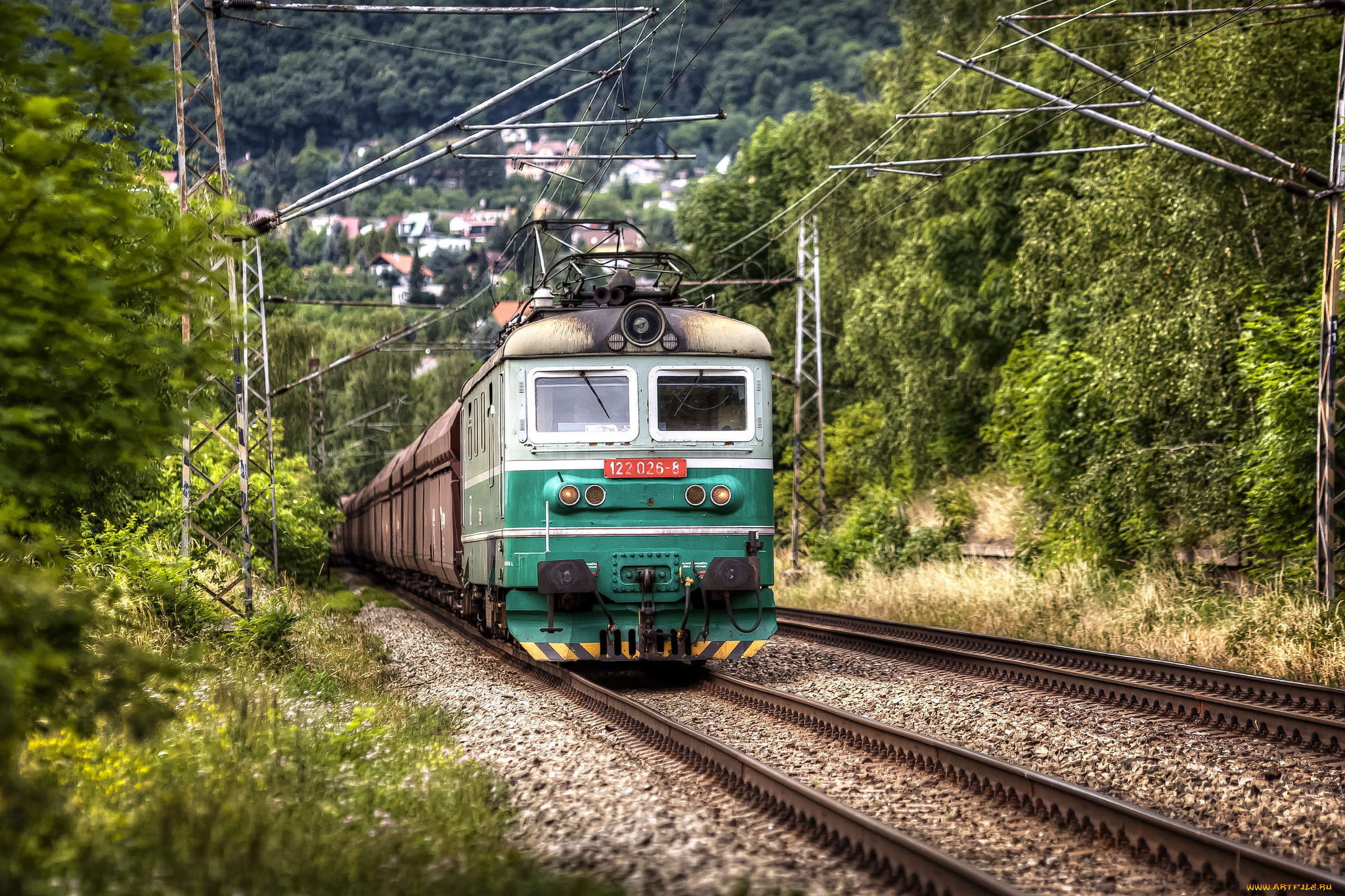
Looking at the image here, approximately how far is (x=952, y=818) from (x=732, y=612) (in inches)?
203

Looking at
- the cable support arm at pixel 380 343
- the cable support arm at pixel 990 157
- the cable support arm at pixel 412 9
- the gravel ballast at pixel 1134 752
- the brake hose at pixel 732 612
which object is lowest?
the gravel ballast at pixel 1134 752

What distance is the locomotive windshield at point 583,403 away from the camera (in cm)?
1212

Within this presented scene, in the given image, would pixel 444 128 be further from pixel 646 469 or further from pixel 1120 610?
pixel 1120 610

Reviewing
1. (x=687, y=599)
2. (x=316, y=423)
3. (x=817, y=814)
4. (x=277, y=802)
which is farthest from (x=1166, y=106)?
(x=316, y=423)

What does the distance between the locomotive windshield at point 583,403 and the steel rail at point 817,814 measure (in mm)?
2369

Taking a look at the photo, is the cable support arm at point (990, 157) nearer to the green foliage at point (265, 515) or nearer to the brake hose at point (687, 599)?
the brake hose at point (687, 599)

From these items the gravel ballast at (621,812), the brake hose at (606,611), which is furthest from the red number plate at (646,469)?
the gravel ballast at (621,812)

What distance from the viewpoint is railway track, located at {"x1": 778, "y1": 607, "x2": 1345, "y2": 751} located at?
30.2ft

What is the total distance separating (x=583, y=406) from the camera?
12.2 meters

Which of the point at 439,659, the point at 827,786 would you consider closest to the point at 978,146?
the point at 439,659

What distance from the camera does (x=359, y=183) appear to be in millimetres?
12180

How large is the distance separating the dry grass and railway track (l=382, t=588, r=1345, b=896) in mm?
4640

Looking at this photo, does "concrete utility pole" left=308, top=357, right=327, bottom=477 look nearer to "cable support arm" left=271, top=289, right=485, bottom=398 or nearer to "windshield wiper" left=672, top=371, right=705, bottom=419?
"cable support arm" left=271, top=289, right=485, bottom=398

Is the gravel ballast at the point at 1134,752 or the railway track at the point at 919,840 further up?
the railway track at the point at 919,840
